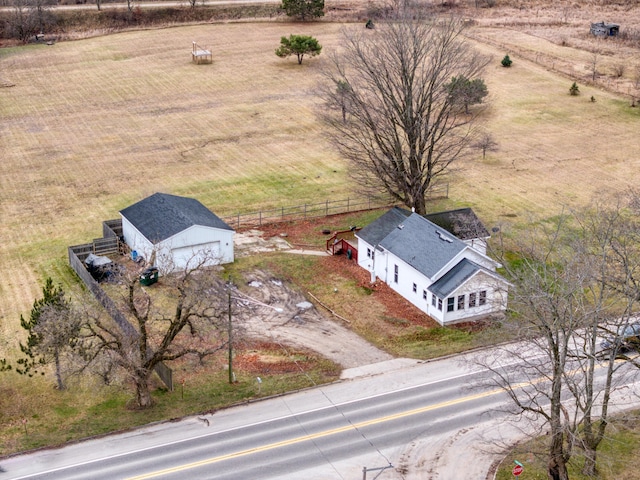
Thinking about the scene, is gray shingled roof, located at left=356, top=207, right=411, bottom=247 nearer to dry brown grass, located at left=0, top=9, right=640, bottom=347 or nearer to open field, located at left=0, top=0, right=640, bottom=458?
open field, located at left=0, top=0, right=640, bottom=458

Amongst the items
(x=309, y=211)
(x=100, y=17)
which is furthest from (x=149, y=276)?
(x=100, y=17)

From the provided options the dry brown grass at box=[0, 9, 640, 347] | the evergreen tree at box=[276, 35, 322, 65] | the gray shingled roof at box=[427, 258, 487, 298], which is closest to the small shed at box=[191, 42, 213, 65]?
the dry brown grass at box=[0, 9, 640, 347]

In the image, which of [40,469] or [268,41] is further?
[268,41]

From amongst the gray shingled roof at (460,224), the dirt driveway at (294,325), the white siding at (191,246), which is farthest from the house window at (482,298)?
the white siding at (191,246)

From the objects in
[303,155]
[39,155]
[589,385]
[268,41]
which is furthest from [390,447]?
[268,41]

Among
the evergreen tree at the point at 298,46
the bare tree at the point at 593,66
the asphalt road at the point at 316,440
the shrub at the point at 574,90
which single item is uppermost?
the evergreen tree at the point at 298,46

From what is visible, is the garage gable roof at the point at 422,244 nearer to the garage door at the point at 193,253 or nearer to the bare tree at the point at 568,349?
the bare tree at the point at 568,349

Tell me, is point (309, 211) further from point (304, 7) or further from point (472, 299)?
point (304, 7)

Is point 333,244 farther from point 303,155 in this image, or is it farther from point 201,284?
point 303,155
